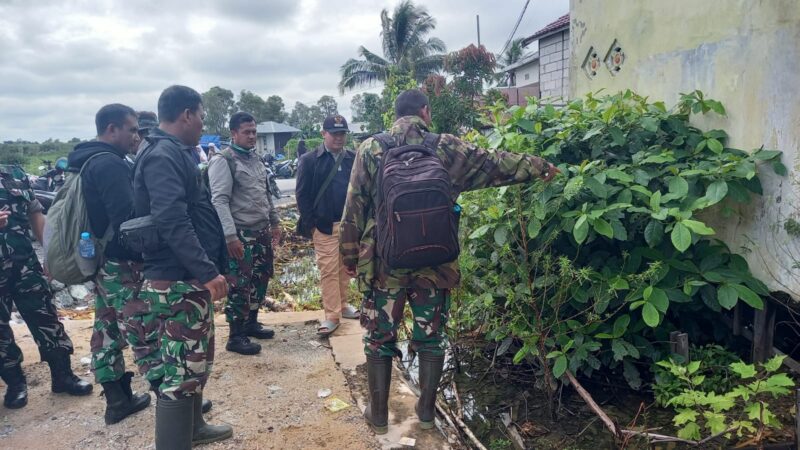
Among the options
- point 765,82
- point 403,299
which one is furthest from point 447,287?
point 765,82

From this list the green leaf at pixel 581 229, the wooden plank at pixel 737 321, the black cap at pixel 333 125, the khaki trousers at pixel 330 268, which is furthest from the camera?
the khaki trousers at pixel 330 268

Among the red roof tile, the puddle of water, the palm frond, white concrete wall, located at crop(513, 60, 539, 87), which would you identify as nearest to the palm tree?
the palm frond

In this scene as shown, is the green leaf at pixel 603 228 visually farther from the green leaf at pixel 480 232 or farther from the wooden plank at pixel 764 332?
the wooden plank at pixel 764 332

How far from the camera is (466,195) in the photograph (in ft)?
11.8

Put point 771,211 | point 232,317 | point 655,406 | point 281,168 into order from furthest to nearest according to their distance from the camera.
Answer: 1. point 281,168
2. point 232,317
3. point 655,406
4. point 771,211

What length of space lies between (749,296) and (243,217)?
3232mm

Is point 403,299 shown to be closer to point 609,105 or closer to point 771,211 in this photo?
point 609,105

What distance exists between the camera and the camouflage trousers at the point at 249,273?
12.9ft

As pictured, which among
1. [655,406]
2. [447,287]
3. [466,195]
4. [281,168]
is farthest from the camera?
[281,168]

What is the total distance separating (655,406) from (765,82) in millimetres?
2030

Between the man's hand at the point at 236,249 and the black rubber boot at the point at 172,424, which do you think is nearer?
the black rubber boot at the point at 172,424

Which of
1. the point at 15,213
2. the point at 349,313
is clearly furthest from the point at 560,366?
the point at 15,213

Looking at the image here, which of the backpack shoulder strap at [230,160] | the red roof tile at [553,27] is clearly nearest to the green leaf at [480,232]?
the backpack shoulder strap at [230,160]

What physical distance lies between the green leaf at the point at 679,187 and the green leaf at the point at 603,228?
0.41 m
